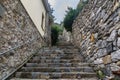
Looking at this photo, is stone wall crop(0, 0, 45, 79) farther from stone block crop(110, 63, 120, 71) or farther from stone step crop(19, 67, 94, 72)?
stone block crop(110, 63, 120, 71)

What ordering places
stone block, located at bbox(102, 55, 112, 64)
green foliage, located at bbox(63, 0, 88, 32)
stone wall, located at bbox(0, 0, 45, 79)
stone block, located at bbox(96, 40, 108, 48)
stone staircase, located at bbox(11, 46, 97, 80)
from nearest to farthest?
stone block, located at bbox(102, 55, 112, 64) → stone block, located at bbox(96, 40, 108, 48) → stone wall, located at bbox(0, 0, 45, 79) → stone staircase, located at bbox(11, 46, 97, 80) → green foliage, located at bbox(63, 0, 88, 32)

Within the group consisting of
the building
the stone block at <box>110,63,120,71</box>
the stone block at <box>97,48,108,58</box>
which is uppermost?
the building

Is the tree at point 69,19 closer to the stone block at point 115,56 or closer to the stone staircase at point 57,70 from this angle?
the stone staircase at point 57,70

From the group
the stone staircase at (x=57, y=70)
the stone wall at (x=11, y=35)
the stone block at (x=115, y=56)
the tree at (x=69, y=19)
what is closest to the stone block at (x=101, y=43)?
the stone block at (x=115, y=56)

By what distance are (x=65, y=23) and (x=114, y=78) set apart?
7.81 m

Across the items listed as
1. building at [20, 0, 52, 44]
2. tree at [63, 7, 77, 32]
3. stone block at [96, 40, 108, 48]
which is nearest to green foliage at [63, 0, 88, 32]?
tree at [63, 7, 77, 32]

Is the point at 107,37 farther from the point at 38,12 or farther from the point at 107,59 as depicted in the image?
the point at 38,12

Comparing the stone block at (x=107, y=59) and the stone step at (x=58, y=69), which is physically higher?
the stone block at (x=107, y=59)

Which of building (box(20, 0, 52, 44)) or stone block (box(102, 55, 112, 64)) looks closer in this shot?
stone block (box(102, 55, 112, 64))

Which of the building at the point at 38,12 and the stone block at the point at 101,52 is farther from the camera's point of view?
the building at the point at 38,12

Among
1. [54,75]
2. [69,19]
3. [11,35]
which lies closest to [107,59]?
[54,75]

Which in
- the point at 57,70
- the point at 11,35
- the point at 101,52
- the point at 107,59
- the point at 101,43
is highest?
the point at 11,35

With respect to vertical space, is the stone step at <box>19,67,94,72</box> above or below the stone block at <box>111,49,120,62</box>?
below

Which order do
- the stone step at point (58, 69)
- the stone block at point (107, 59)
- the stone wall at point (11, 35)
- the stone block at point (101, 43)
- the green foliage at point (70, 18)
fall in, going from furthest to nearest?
1. the green foliage at point (70, 18)
2. the stone step at point (58, 69)
3. the stone wall at point (11, 35)
4. the stone block at point (101, 43)
5. the stone block at point (107, 59)
